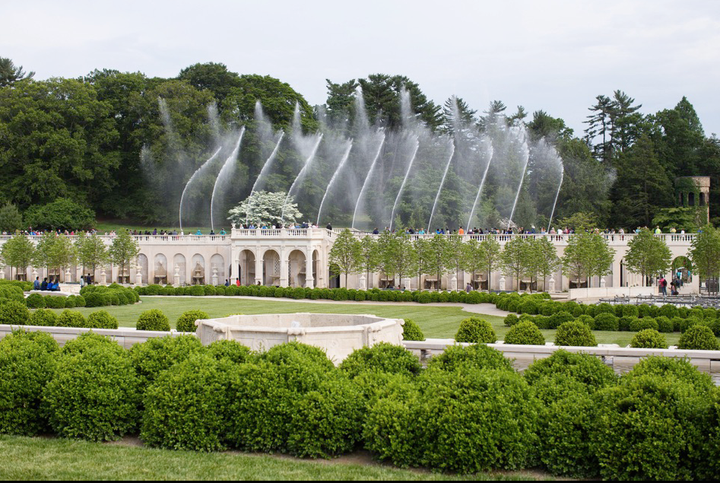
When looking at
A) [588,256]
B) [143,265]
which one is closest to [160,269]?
[143,265]

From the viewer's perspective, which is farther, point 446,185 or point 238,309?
point 446,185

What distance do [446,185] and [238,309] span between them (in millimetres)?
43276

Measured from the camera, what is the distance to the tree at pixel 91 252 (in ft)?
205

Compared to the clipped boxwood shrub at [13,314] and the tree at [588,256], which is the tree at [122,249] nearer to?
the clipped boxwood shrub at [13,314]

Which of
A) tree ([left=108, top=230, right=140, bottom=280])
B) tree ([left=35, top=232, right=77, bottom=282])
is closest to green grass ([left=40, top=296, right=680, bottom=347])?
tree ([left=108, top=230, right=140, bottom=280])

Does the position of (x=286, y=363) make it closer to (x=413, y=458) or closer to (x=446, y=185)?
(x=413, y=458)

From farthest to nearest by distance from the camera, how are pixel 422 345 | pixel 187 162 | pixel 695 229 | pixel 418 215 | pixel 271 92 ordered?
pixel 271 92 < pixel 187 162 < pixel 418 215 < pixel 695 229 < pixel 422 345

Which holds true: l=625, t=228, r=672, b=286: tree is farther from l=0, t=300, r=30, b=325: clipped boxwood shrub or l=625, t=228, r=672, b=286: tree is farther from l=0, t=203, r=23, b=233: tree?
l=0, t=203, r=23, b=233: tree

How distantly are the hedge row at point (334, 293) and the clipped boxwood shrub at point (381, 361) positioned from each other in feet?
101

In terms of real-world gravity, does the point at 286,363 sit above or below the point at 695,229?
below

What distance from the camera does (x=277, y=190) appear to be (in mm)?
82438

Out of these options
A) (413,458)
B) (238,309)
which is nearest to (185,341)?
(413,458)

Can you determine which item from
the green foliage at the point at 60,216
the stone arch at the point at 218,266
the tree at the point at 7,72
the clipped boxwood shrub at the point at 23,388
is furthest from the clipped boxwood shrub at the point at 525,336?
the tree at the point at 7,72

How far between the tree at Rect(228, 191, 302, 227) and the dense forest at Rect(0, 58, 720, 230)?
322cm
